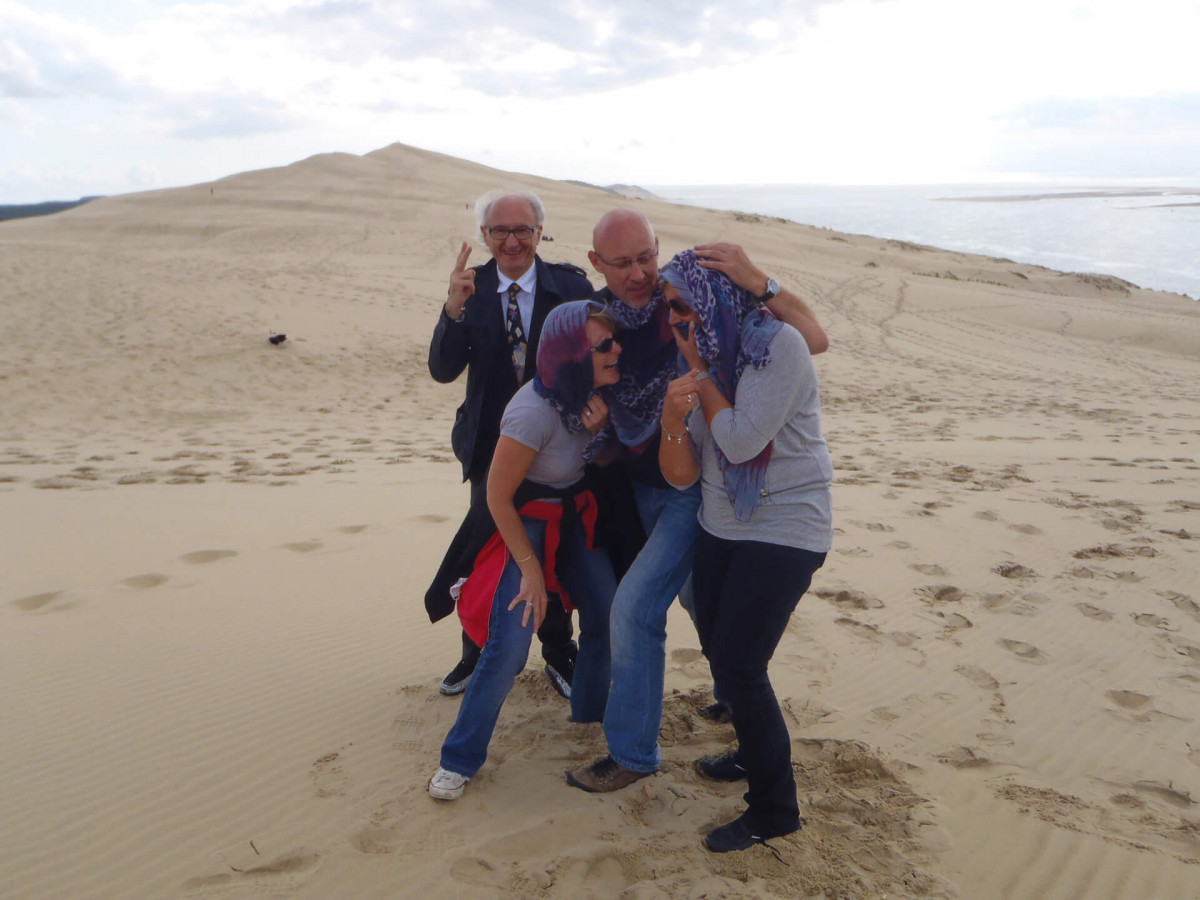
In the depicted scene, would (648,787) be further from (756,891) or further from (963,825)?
(963,825)

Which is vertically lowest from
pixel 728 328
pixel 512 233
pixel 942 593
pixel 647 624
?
pixel 942 593

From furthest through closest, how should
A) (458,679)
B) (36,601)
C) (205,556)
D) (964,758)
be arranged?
(205,556), (36,601), (458,679), (964,758)

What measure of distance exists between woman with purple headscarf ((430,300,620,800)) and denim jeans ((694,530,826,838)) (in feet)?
1.73

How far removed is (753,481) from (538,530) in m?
0.85

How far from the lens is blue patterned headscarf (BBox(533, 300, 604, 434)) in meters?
2.56

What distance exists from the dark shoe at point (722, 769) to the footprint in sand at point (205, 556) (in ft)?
11.0

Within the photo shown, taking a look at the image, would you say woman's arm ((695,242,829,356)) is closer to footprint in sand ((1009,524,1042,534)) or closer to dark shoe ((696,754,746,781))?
dark shoe ((696,754,746,781))

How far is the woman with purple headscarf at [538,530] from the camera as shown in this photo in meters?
2.58

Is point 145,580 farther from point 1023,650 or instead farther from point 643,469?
point 1023,650

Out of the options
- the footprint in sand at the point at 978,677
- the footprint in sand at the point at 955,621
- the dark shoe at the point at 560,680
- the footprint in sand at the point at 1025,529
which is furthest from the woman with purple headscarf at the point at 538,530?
the footprint in sand at the point at 1025,529

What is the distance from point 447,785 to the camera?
2.78 meters

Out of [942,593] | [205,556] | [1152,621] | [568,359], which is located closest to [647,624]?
[568,359]

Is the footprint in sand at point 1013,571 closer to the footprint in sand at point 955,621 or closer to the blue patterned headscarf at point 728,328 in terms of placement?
the footprint in sand at point 955,621

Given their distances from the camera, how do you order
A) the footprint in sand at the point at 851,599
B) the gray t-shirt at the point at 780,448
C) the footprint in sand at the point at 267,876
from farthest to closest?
1. the footprint in sand at the point at 851,599
2. the footprint in sand at the point at 267,876
3. the gray t-shirt at the point at 780,448
